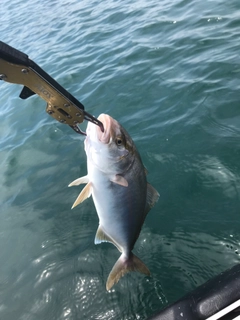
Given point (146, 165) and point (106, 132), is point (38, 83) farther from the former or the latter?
point (146, 165)

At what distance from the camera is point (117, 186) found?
3.16 meters

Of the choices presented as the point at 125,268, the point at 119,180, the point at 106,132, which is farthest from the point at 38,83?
the point at 125,268

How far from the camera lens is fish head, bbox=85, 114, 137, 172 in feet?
9.62

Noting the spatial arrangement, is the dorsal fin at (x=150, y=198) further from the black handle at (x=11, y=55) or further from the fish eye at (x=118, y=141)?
the black handle at (x=11, y=55)

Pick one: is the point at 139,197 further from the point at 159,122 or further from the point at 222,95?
the point at 222,95

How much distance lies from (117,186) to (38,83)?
4.00ft

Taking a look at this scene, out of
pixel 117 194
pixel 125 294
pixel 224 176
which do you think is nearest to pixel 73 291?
pixel 125 294

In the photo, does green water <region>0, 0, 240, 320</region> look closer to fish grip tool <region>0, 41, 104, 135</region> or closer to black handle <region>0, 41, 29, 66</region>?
fish grip tool <region>0, 41, 104, 135</region>

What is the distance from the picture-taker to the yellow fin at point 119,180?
3.02 meters

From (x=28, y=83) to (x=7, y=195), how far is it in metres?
Answer: 4.00

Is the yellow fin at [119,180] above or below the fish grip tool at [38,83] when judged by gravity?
below

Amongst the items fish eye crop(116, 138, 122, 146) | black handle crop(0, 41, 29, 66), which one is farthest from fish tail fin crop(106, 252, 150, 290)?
black handle crop(0, 41, 29, 66)

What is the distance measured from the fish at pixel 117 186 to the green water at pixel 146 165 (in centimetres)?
87

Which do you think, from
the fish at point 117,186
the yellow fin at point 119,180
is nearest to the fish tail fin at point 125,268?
the fish at point 117,186
